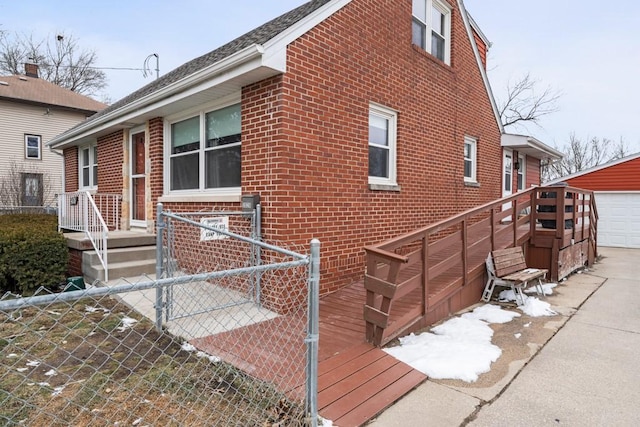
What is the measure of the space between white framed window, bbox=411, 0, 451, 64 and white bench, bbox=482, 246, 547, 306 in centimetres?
468

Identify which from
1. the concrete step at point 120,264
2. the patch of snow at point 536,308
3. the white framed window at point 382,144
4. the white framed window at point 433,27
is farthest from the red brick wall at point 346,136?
the concrete step at point 120,264

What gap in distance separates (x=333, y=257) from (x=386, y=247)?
1829 mm

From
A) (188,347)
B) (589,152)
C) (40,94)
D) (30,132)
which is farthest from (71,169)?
(589,152)

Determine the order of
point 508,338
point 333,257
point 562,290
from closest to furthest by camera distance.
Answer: point 508,338, point 333,257, point 562,290

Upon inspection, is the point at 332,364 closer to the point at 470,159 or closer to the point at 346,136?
the point at 346,136

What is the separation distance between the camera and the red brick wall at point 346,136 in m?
5.19

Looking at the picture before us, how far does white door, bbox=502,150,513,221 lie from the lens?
38.9ft

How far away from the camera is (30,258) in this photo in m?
6.27

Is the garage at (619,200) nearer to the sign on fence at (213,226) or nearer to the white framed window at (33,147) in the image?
the sign on fence at (213,226)

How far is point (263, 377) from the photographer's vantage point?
10.4 ft

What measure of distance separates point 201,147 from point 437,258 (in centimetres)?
438

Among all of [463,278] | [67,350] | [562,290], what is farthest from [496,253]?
[67,350]

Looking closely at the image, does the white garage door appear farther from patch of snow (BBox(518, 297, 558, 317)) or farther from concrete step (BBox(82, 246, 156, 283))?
concrete step (BBox(82, 246, 156, 283))

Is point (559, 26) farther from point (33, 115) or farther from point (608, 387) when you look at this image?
point (33, 115)
